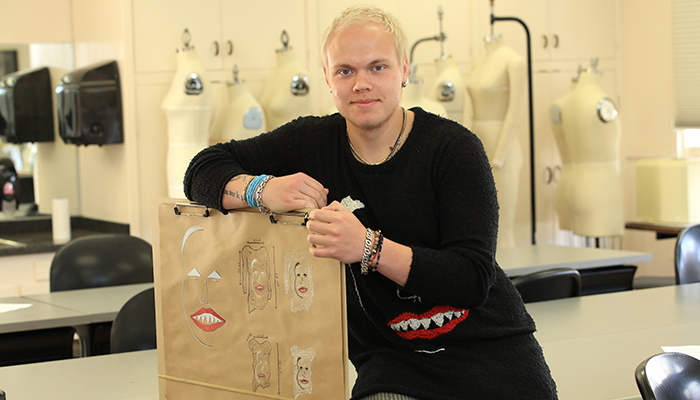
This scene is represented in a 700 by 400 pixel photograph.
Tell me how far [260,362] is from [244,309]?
104 mm

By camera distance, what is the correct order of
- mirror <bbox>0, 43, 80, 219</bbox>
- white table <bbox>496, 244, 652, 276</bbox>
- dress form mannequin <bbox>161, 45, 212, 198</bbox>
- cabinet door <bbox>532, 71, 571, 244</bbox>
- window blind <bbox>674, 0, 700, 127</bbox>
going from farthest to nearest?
cabinet door <bbox>532, 71, 571, 244</bbox> → window blind <bbox>674, 0, 700, 127</bbox> → mirror <bbox>0, 43, 80, 219</bbox> → dress form mannequin <bbox>161, 45, 212, 198</bbox> → white table <bbox>496, 244, 652, 276</bbox>

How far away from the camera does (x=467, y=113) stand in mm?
4984

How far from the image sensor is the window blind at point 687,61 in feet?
16.9

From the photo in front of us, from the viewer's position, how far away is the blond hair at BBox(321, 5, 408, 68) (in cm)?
135

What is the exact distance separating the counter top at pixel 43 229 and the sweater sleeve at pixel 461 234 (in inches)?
134

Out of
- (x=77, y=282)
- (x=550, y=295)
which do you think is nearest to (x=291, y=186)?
(x=550, y=295)

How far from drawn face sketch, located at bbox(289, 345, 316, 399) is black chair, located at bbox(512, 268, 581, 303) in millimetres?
1357

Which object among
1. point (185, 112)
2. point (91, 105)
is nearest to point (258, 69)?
point (185, 112)

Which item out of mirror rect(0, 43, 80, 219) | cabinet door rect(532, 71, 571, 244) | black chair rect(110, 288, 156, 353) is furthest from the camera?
cabinet door rect(532, 71, 571, 244)

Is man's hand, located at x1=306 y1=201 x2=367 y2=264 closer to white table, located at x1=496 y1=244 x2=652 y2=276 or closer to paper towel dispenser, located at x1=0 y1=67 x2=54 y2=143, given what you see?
white table, located at x1=496 y1=244 x2=652 y2=276

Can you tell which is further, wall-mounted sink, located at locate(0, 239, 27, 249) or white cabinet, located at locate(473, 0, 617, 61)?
white cabinet, located at locate(473, 0, 617, 61)

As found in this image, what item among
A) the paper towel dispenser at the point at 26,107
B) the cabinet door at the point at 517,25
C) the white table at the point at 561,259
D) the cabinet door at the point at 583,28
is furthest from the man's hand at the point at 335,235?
the cabinet door at the point at 583,28

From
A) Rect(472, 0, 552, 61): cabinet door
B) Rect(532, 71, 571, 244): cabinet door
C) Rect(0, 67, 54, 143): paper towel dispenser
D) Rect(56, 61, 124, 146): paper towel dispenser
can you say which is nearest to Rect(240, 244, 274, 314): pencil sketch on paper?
Rect(56, 61, 124, 146): paper towel dispenser

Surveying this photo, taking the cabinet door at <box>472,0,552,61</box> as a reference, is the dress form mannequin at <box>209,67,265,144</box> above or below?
below
